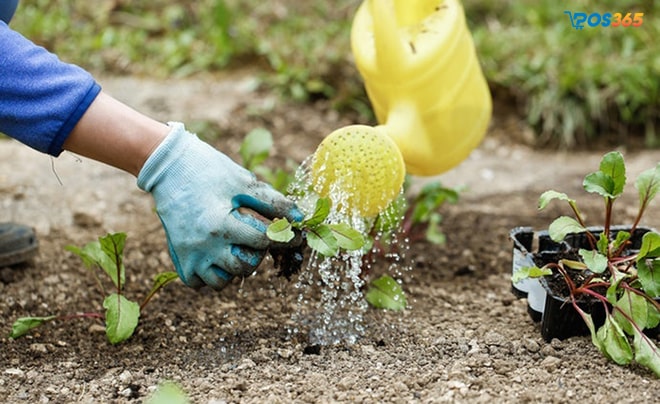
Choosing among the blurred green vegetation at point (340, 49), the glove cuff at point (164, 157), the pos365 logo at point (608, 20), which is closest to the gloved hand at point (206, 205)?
the glove cuff at point (164, 157)

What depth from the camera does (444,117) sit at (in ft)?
5.15

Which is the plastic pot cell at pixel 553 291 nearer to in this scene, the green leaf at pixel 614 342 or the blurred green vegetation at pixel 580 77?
the green leaf at pixel 614 342

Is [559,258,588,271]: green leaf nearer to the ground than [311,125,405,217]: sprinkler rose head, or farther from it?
nearer to the ground

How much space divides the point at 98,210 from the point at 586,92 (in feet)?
5.77

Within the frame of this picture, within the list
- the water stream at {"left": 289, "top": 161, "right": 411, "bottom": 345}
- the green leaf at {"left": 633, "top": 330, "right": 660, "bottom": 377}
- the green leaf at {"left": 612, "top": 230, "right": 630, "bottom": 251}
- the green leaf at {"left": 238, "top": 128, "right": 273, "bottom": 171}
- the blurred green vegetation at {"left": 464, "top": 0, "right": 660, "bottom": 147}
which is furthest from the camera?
the blurred green vegetation at {"left": 464, "top": 0, "right": 660, "bottom": 147}

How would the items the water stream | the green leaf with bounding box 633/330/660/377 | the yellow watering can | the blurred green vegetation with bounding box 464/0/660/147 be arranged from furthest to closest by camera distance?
the blurred green vegetation with bounding box 464/0/660/147, the yellow watering can, the water stream, the green leaf with bounding box 633/330/660/377

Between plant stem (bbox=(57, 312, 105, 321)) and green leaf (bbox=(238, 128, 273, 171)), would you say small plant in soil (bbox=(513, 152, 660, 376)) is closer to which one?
green leaf (bbox=(238, 128, 273, 171))

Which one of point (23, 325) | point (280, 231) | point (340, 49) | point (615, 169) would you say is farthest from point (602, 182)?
point (340, 49)

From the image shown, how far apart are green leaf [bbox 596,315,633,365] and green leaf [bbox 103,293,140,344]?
781 millimetres

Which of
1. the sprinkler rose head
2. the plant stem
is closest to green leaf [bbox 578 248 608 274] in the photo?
the sprinkler rose head

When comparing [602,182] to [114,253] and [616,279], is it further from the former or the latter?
[114,253]

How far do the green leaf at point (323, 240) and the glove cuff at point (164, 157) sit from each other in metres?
0.24

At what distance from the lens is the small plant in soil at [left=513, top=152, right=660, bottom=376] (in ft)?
3.92

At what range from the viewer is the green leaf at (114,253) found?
139 centimetres
